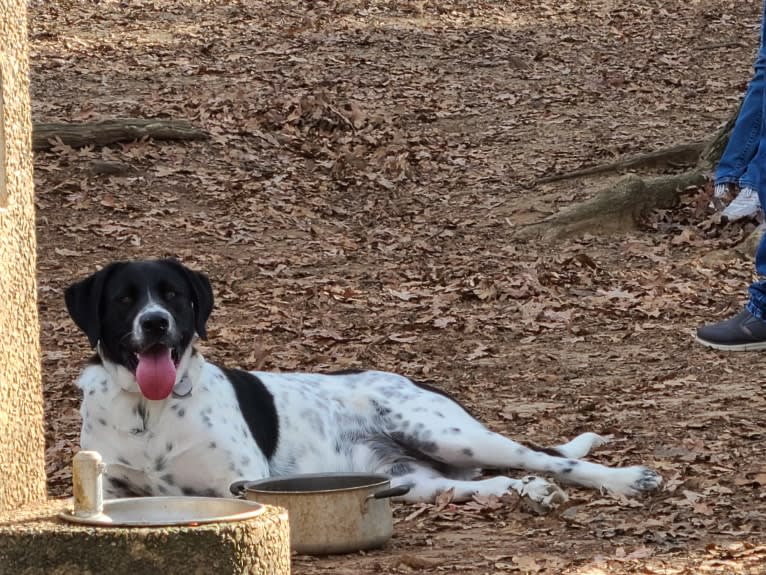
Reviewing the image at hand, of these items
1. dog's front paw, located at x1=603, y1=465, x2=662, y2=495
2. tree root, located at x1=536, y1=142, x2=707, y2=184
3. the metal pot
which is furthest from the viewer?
tree root, located at x1=536, y1=142, x2=707, y2=184

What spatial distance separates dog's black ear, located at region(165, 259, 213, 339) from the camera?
232 inches

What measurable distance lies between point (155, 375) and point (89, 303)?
0.46 meters

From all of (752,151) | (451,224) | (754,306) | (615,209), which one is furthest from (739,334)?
(451,224)

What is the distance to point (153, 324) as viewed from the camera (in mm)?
5555

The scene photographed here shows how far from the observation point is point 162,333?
5.57 m

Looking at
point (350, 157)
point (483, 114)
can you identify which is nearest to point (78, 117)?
point (350, 157)

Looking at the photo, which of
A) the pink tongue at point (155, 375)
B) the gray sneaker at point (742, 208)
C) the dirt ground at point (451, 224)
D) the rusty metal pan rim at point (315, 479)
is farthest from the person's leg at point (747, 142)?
the gray sneaker at point (742, 208)

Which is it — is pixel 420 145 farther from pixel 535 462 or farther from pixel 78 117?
pixel 535 462

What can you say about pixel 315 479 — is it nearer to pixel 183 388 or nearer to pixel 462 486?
pixel 183 388

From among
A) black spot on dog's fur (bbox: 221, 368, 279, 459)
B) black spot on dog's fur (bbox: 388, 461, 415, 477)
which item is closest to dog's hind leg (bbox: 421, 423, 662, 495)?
black spot on dog's fur (bbox: 388, 461, 415, 477)

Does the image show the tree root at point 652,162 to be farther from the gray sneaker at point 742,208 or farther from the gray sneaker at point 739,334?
the gray sneaker at point 739,334

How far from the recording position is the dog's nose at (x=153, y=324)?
218 inches

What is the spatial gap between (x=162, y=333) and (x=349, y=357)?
3.41 m

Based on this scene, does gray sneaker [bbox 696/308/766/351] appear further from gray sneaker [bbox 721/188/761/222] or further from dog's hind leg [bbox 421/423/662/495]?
gray sneaker [bbox 721/188/761/222]
